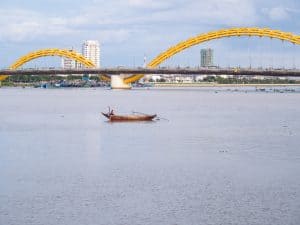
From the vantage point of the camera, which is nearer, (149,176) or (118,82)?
(149,176)

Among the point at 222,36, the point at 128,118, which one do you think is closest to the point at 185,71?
the point at 222,36

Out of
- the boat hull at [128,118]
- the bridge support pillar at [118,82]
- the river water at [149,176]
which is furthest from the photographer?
the bridge support pillar at [118,82]

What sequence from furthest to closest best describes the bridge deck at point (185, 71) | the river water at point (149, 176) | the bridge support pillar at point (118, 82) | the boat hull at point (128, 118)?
the bridge support pillar at point (118, 82)
the bridge deck at point (185, 71)
the boat hull at point (128, 118)
the river water at point (149, 176)

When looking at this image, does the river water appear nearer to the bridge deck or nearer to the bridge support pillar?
the bridge deck

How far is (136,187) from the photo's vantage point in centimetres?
1891

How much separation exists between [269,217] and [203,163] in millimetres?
7733

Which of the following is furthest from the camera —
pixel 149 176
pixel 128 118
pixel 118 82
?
pixel 118 82

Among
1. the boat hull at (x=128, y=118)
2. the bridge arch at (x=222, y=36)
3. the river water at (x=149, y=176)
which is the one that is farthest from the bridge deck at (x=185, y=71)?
the river water at (x=149, y=176)

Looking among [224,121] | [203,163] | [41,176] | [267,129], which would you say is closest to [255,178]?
[203,163]

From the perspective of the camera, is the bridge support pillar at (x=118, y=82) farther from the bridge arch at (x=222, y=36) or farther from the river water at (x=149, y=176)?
the river water at (x=149, y=176)

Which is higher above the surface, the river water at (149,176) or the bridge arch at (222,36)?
the bridge arch at (222,36)

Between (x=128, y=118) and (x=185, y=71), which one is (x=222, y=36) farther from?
(x=128, y=118)

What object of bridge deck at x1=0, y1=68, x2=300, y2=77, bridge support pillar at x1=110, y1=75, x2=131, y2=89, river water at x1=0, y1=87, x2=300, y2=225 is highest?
bridge deck at x1=0, y1=68, x2=300, y2=77

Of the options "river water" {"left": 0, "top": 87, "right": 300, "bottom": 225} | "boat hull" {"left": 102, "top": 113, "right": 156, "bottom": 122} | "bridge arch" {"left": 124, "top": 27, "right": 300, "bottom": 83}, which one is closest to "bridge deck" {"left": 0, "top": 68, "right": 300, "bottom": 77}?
"bridge arch" {"left": 124, "top": 27, "right": 300, "bottom": 83}
